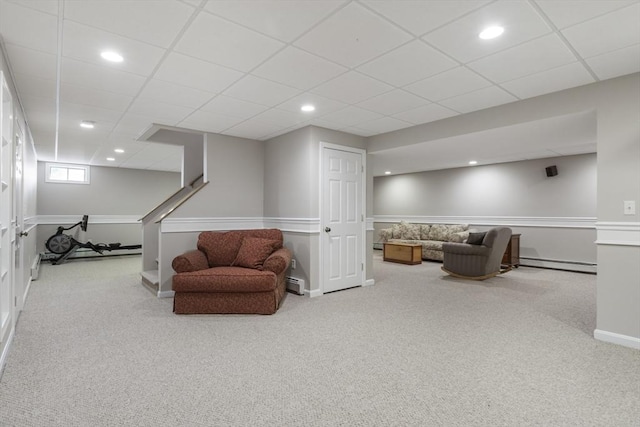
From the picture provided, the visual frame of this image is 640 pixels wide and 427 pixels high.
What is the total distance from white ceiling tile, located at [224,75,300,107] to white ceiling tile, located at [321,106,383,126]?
748 millimetres

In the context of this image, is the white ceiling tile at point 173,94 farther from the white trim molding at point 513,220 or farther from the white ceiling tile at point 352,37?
the white trim molding at point 513,220

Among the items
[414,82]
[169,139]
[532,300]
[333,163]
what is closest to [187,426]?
[414,82]

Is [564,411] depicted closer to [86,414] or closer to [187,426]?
[187,426]

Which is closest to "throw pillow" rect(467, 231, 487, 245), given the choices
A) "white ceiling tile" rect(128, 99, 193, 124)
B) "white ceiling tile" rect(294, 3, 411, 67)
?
"white ceiling tile" rect(294, 3, 411, 67)

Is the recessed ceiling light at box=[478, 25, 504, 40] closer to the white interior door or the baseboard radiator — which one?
the white interior door

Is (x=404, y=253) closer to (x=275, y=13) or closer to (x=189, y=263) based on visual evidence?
(x=189, y=263)

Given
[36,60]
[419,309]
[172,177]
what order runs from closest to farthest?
[36,60] → [419,309] → [172,177]

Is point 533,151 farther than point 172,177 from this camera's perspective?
No

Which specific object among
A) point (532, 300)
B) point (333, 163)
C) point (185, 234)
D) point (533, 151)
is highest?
point (533, 151)

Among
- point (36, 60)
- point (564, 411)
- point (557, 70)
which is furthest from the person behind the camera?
point (557, 70)

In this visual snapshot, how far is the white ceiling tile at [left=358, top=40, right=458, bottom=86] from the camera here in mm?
2407

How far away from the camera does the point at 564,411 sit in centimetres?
187

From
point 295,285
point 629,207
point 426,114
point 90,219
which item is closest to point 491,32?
point 426,114

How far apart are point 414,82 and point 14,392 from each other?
3.65 m
